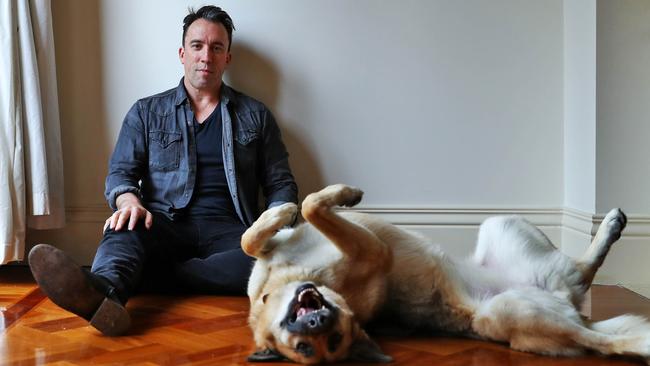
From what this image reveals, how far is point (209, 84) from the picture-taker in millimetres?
2834

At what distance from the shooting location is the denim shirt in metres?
2.77

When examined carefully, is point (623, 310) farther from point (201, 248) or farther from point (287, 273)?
point (201, 248)

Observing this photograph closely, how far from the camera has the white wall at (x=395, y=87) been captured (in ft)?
9.86

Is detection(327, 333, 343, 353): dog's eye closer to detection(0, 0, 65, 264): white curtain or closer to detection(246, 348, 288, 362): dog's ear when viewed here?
detection(246, 348, 288, 362): dog's ear

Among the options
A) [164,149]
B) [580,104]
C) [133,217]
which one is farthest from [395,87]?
[133,217]

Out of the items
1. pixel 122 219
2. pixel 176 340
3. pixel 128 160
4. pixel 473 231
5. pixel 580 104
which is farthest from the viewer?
pixel 473 231

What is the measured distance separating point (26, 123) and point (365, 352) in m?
1.81

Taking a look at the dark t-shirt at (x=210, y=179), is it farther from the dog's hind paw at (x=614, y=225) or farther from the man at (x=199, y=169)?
the dog's hind paw at (x=614, y=225)

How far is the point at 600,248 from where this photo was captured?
2.00m

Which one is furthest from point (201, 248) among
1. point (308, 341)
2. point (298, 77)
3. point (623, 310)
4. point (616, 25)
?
point (616, 25)

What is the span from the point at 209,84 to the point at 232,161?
0.32 metres

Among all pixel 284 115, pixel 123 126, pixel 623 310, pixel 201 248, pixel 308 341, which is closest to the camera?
pixel 308 341

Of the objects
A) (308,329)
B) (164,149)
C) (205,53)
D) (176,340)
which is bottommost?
(176,340)

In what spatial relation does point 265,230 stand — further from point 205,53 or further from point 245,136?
point 205,53
